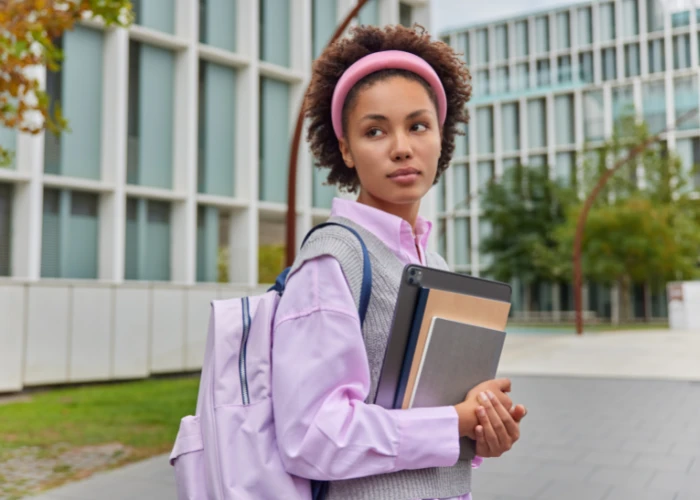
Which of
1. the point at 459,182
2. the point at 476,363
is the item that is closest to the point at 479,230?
the point at 459,182

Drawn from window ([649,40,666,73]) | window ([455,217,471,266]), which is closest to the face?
window ([455,217,471,266])

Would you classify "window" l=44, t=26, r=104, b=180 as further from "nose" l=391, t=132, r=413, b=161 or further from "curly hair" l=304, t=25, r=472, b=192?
"nose" l=391, t=132, r=413, b=161

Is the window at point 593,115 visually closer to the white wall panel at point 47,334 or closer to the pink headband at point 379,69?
the white wall panel at point 47,334

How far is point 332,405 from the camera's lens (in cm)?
124

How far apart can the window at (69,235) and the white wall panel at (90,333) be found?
1533mm

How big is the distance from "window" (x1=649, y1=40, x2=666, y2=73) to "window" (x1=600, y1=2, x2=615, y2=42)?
120 inches

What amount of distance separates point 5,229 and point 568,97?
44.4 metres

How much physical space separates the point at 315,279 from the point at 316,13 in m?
19.3

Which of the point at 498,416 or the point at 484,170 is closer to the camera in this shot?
the point at 498,416

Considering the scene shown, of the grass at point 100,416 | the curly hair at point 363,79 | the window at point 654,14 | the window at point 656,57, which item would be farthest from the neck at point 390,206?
the window at point 654,14

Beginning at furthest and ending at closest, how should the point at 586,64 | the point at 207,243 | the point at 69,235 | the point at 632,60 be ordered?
1. the point at 586,64
2. the point at 632,60
3. the point at 207,243
4. the point at 69,235

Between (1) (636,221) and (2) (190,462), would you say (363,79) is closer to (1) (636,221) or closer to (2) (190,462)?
(2) (190,462)

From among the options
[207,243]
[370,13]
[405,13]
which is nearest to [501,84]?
[405,13]

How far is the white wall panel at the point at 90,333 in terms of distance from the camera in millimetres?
12438
